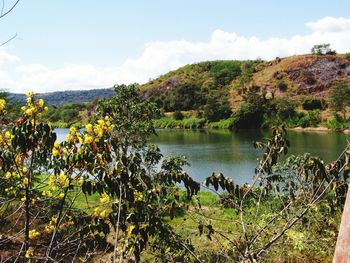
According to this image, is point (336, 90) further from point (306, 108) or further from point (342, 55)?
point (342, 55)

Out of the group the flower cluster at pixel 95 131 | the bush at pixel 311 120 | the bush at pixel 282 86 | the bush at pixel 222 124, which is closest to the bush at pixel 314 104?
the bush at pixel 311 120

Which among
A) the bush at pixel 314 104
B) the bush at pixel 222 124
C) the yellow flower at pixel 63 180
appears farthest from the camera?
the bush at pixel 222 124

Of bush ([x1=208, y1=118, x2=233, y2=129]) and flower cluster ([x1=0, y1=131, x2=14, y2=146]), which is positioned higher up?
flower cluster ([x1=0, y1=131, x2=14, y2=146])

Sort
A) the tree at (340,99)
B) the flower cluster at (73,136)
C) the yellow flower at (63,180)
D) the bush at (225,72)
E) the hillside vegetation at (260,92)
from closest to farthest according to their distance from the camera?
the yellow flower at (63,180) → the flower cluster at (73,136) → the tree at (340,99) → the hillside vegetation at (260,92) → the bush at (225,72)

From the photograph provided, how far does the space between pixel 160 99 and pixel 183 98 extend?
6.85 m

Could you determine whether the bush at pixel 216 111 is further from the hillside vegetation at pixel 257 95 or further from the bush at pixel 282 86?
the bush at pixel 282 86

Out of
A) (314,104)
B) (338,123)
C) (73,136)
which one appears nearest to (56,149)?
(73,136)

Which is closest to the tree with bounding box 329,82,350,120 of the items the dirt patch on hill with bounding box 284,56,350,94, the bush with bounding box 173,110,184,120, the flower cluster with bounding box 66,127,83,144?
the dirt patch on hill with bounding box 284,56,350,94

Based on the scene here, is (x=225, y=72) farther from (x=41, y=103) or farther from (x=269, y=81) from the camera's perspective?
Result: (x=41, y=103)

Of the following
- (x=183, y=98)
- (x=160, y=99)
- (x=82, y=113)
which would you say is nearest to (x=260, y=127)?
(x=183, y=98)

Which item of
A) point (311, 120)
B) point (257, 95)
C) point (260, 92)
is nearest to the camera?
point (311, 120)

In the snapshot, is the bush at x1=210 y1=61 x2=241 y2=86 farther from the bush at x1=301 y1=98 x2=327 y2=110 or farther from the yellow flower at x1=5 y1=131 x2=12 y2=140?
the yellow flower at x1=5 y1=131 x2=12 y2=140

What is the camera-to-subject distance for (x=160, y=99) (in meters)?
90.9

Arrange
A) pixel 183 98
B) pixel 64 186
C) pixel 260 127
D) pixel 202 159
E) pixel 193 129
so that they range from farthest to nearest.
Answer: pixel 183 98 < pixel 193 129 < pixel 260 127 < pixel 202 159 < pixel 64 186
